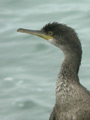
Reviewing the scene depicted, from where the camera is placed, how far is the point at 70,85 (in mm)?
8883

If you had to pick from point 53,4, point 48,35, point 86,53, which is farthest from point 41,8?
point 48,35

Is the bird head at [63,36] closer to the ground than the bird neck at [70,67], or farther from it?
farther from it

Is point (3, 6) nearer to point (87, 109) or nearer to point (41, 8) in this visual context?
point (41, 8)

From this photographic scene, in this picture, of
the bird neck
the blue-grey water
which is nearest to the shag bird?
the bird neck

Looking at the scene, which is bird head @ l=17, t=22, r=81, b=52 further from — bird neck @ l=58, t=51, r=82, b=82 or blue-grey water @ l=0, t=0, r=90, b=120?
blue-grey water @ l=0, t=0, r=90, b=120

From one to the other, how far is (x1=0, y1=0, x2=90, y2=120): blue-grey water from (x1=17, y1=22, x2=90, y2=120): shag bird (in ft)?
8.69

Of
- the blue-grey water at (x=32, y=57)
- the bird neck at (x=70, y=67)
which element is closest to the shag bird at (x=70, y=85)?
the bird neck at (x=70, y=67)

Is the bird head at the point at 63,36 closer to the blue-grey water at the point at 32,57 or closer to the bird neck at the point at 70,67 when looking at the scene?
the bird neck at the point at 70,67

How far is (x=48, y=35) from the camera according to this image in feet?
30.0

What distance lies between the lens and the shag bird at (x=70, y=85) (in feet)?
29.1

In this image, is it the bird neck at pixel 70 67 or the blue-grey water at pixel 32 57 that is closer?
the bird neck at pixel 70 67

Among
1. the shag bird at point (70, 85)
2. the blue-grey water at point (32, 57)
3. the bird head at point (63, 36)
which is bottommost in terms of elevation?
the shag bird at point (70, 85)

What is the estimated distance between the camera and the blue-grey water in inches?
473

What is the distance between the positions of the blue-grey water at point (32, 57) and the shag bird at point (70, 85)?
265 cm
